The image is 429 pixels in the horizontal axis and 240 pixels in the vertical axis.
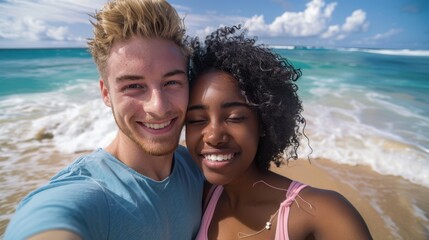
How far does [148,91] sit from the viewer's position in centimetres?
216

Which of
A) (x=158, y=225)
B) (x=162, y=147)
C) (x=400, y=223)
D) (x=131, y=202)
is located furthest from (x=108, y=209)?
(x=400, y=223)

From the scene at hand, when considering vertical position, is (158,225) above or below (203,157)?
below

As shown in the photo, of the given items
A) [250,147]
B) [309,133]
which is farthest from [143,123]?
[309,133]

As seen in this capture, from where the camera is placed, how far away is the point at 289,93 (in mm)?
2400

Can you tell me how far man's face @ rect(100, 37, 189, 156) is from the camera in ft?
6.96

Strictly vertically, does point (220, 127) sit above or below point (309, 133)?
above

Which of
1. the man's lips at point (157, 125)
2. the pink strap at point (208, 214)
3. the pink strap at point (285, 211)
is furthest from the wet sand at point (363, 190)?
the man's lips at point (157, 125)

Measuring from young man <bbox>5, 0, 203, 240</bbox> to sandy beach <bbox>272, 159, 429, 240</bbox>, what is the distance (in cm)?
325

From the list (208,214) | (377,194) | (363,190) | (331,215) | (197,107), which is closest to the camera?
(331,215)

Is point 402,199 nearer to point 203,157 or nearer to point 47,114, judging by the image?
point 203,157

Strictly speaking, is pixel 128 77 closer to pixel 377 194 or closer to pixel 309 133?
pixel 377 194

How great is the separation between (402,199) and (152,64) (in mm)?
4787

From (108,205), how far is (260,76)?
1.31 metres

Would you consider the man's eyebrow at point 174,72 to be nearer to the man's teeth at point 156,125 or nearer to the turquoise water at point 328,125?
the man's teeth at point 156,125
